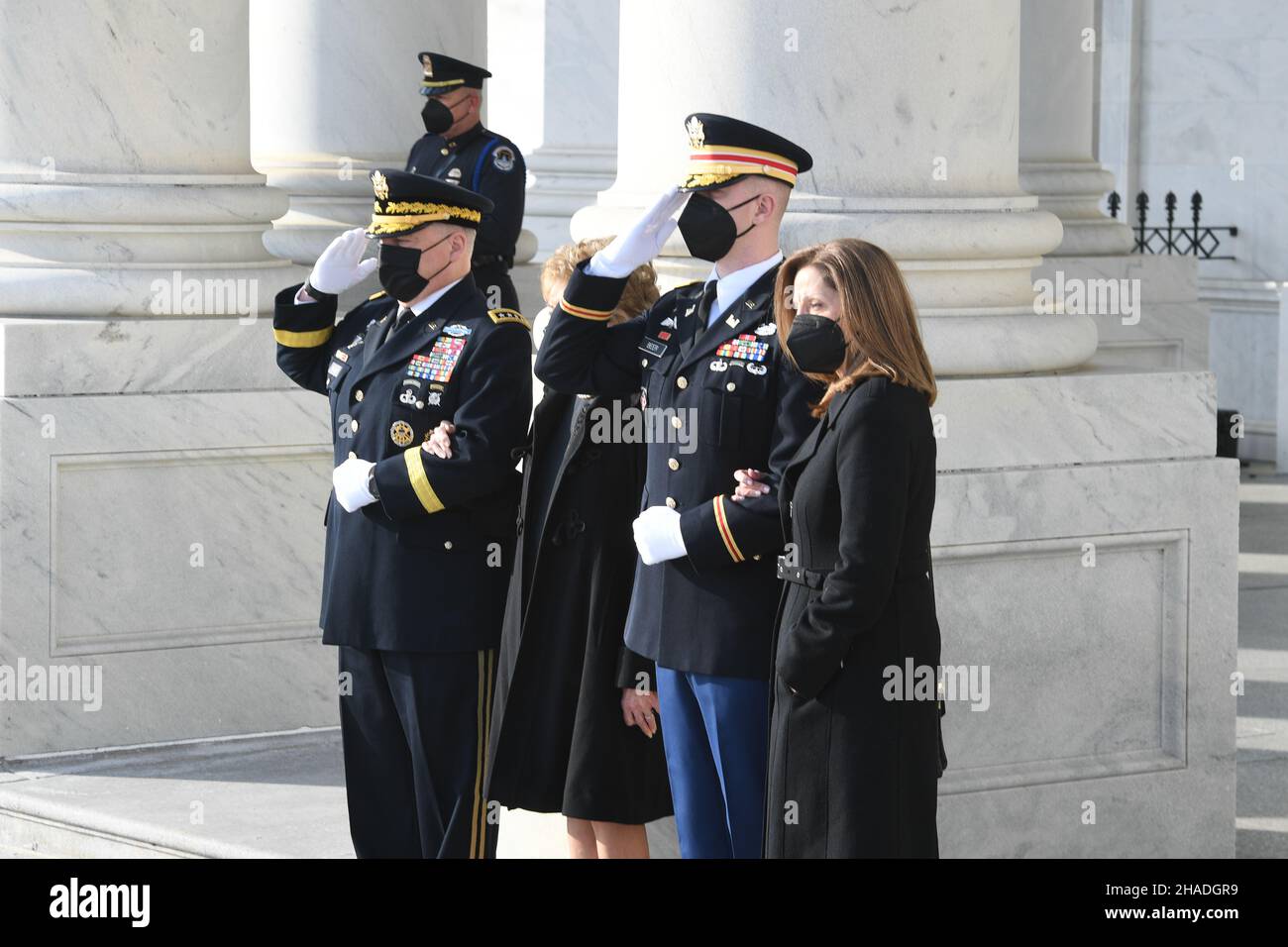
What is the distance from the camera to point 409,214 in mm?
5758

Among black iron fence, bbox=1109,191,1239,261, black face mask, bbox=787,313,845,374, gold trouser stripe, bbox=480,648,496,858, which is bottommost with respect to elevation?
gold trouser stripe, bbox=480,648,496,858

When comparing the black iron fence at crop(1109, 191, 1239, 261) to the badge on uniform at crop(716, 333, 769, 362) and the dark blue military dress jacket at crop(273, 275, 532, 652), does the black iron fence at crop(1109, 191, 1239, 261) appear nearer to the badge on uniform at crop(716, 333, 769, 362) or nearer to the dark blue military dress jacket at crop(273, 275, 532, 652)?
the dark blue military dress jacket at crop(273, 275, 532, 652)

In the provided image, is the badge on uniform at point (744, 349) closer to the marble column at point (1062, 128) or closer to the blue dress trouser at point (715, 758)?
the blue dress trouser at point (715, 758)

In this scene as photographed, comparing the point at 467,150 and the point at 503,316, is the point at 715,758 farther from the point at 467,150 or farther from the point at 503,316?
the point at 467,150

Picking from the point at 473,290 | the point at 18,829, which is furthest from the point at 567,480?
the point at 18,829

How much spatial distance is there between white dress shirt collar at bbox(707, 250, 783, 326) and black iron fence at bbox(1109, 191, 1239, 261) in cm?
1305

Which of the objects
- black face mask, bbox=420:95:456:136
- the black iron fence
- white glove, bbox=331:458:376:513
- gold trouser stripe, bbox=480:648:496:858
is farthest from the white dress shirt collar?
the black iron fence

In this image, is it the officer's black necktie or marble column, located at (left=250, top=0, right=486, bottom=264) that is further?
marble column, located at (left=250, top=0, right=486, bottom=264)

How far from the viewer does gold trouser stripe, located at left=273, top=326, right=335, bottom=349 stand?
613cm

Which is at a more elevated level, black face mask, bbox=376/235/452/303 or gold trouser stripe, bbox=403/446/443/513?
black face mask, bbox=376/235/452/303

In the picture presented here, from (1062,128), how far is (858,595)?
8515mm

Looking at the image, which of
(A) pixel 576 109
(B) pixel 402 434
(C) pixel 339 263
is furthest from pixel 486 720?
(A) pixel 576 109

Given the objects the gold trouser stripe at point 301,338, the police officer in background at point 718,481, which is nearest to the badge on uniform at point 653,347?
the police officer in background at point 718,481
